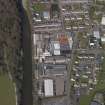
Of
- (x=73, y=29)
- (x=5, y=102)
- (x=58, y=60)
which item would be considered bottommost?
(x=5, y=102)

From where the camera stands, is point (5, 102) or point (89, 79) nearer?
point (5, 102)

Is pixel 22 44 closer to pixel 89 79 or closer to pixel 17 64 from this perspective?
pixel 17 64

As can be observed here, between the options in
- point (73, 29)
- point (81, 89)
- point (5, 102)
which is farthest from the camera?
point (73, 29)

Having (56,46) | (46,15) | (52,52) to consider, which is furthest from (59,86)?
(46,15)

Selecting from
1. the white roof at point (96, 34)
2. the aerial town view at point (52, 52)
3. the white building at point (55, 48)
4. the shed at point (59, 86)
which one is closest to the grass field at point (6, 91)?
the aerial town view at point (52, 52)

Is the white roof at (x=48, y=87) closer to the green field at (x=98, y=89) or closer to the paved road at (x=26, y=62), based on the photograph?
the paved road at (x=26, y=62)

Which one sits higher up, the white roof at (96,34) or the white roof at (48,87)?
the white roof at (96,34)

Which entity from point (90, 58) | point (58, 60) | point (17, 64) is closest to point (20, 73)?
point (17, 64)

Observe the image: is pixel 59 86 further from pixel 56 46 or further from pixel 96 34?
pixel 96 34
